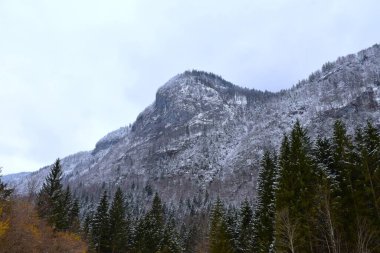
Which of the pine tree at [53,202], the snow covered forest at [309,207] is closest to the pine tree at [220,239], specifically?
the snow covered forest at [309,207]

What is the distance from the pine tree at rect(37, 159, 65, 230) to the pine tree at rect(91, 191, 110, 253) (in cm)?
618

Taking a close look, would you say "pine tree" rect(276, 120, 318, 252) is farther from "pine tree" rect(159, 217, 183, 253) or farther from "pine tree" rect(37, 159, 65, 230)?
"pine tree" rect(37, 159, 65, 230)

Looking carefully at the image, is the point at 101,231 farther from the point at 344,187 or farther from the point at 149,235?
the point at 344,187

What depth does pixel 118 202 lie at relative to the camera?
2606 inches

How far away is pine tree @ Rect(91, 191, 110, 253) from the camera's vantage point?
206 ft

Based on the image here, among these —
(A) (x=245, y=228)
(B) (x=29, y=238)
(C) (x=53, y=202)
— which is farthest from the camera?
Answer: (C) (x=53, y=202)

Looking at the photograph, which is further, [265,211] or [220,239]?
[220,239]

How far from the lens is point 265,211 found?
42.5 meters

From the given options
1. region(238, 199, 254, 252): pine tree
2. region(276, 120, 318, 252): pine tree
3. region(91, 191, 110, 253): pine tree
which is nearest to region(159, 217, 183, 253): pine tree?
region(91, 191, 110, 253): pine tree

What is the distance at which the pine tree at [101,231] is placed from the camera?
6281 centimetres

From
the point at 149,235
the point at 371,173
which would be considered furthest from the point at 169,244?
the point at 371,173

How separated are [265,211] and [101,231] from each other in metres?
32.1

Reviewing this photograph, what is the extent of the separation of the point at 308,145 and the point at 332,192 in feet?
21.2

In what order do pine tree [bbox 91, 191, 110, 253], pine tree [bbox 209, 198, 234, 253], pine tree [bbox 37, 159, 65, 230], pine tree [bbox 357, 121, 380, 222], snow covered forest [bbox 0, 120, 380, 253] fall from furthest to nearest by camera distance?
1. pine tree [bbox 91, 191, 110, 253]
2. pine tree [bbox 37, 159, 65, 230]
3. pine tree [bbox 209, 198, 234, 253]
4. pine tree [bbox 357, 121, 380, 222]
5. snow covered forest [bbox 0, 120, 380, 253]
